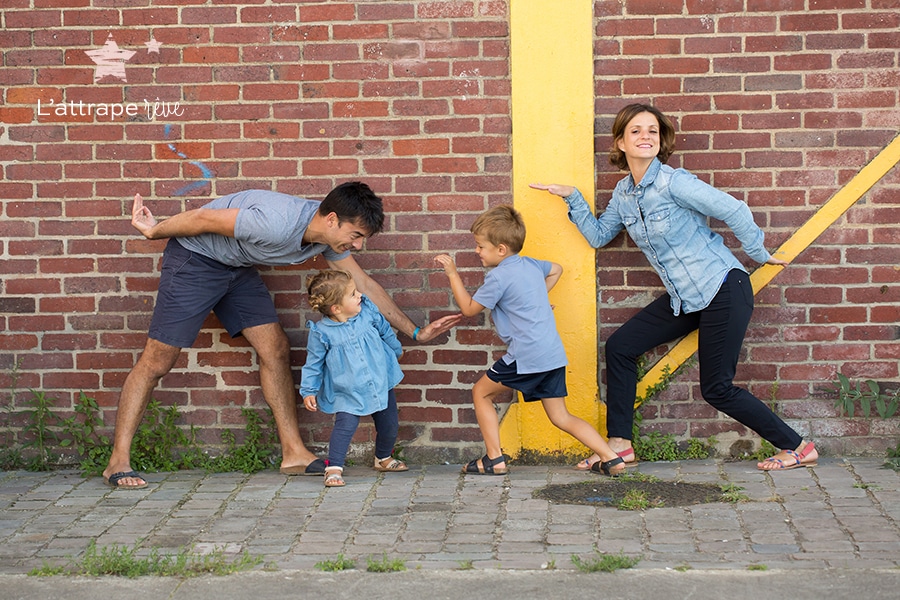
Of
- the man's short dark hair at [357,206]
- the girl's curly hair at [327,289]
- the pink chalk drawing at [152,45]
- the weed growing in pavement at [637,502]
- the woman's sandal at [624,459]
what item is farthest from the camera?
the pink chalk drawing at [152,45]

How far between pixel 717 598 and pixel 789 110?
2780mm

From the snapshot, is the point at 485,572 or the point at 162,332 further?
the point at 162,332

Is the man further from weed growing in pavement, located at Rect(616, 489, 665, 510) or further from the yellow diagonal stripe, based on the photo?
the yellow diagonal stripe

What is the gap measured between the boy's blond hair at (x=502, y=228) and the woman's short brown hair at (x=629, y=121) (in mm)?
588

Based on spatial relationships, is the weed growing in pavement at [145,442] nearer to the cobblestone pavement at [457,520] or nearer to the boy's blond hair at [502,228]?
the cobblestone pavement at [457,520]

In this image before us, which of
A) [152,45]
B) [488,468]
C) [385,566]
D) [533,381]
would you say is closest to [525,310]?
[533,381]

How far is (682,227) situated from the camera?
523 cm

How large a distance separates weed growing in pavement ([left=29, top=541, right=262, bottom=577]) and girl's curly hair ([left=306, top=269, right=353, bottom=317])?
1433 mm

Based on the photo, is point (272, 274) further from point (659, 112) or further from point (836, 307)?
point (836, 307)

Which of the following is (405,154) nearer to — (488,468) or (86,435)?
(488,468)

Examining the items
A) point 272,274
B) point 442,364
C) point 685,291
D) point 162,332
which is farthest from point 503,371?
point 162,332

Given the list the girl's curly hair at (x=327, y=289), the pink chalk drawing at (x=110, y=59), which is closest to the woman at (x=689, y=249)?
the girl's curly hair at (x=327, y=289)

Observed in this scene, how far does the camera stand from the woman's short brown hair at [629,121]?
17.2ft

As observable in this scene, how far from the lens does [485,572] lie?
3969mm
